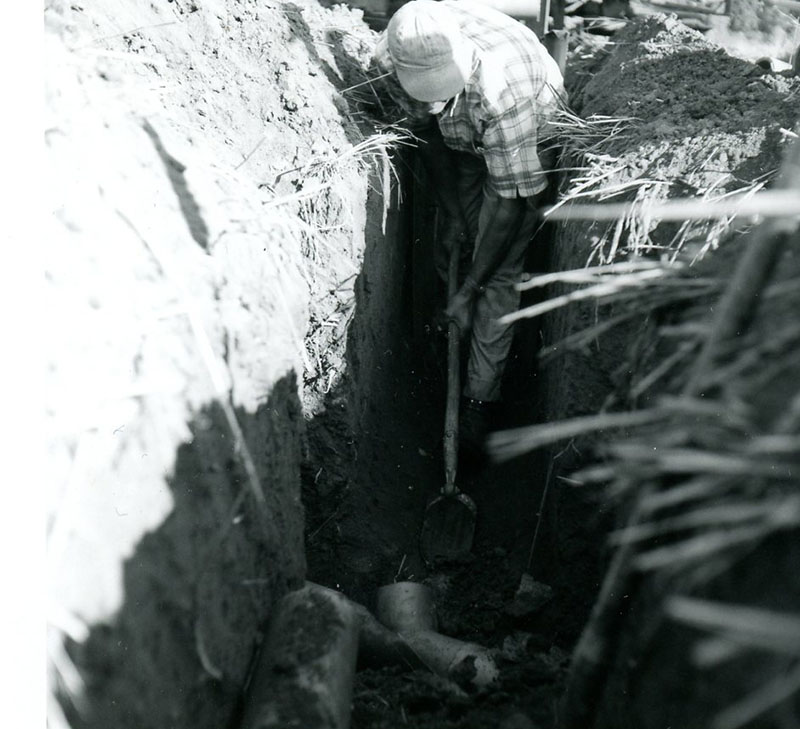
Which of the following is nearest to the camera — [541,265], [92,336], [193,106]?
[92,336]

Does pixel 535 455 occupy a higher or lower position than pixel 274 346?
lower

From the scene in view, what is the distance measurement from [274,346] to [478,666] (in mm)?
1374

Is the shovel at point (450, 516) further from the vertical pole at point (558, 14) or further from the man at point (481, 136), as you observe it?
the vertical pole at point (558, 14)

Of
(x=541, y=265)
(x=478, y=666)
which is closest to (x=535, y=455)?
(x=541, y=265)

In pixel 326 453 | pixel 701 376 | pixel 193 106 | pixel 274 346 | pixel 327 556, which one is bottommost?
pixel 327 556

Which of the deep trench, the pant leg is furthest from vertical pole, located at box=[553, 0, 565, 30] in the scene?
the pant leg

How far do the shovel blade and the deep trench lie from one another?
0.22 ft

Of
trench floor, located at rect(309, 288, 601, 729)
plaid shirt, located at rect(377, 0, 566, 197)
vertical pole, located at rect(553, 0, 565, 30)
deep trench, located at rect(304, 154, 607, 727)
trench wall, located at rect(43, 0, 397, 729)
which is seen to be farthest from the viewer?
vertical pole, located at rect(553, 0, 565, 30)

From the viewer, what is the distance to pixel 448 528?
4121 mm

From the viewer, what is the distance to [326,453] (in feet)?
11.3

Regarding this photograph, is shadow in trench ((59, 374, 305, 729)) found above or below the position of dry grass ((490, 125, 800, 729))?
below

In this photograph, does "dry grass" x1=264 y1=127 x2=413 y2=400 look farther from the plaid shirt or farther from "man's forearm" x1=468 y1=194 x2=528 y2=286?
"man's forearm" x1=468 y1=194 x2=528 y2=286

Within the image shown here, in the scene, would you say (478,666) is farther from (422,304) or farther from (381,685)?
(422,304)

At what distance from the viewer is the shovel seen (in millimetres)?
4020
